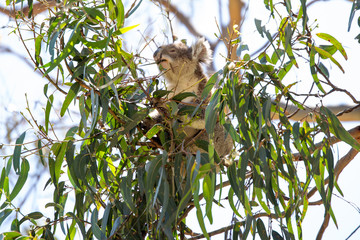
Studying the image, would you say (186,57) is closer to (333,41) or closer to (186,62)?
(186,62)

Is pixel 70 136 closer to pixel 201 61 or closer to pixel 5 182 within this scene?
pixel 5 182

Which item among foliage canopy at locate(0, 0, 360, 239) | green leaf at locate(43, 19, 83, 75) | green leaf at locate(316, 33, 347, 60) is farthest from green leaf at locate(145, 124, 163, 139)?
green leaf at locate(316, 33, 347, 60)

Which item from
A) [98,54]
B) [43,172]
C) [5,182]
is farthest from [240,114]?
[43,172]

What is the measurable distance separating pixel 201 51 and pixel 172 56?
242 mm

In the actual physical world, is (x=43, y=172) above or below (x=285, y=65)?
above

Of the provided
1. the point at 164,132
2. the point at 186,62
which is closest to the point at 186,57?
the point at 186,62

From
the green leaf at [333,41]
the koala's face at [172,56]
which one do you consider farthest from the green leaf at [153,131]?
the green leaf at [333,41]

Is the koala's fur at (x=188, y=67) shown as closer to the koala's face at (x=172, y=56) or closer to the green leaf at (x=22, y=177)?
the koala's face at (x=172, y=56)

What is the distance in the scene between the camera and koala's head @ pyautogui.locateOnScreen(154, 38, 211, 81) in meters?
2.79

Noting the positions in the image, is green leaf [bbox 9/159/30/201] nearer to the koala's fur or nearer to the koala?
the koala's fur

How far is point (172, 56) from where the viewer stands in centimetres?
277

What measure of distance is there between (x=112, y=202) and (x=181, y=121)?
0.48 meters

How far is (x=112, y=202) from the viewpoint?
2.00 meters

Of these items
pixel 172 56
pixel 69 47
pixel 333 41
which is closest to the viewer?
pixel 69 47
